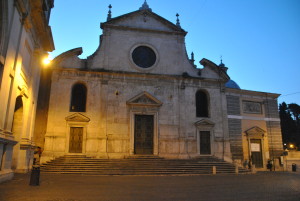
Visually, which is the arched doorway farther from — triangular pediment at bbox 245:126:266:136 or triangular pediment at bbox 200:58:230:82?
triangular pediment at bbox 245:126:266:136

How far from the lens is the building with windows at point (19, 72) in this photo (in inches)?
380

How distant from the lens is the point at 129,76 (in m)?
19.5

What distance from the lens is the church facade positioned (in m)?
17.9

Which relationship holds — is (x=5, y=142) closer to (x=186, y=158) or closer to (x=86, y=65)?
(x=86, y=65)

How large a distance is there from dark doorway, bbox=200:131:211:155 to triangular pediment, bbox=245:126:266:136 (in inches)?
169

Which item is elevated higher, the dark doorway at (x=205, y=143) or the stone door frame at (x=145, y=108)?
the stone door frame at (x=145, y=108)

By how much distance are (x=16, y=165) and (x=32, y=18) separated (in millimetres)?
7919

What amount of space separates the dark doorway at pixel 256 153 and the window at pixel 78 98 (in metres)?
15.0

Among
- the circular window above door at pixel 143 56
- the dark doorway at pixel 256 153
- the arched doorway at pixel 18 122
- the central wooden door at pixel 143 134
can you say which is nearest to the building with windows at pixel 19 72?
the arched doorway at pixel 18 122

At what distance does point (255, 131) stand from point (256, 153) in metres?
1.95

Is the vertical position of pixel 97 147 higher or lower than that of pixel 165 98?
lower

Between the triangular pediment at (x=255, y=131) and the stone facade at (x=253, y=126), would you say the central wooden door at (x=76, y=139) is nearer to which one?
the stone facade at (x=253, y=126)

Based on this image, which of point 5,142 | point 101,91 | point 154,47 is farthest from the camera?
point 154,47

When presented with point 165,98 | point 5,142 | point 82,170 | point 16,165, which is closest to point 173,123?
point 165,98
